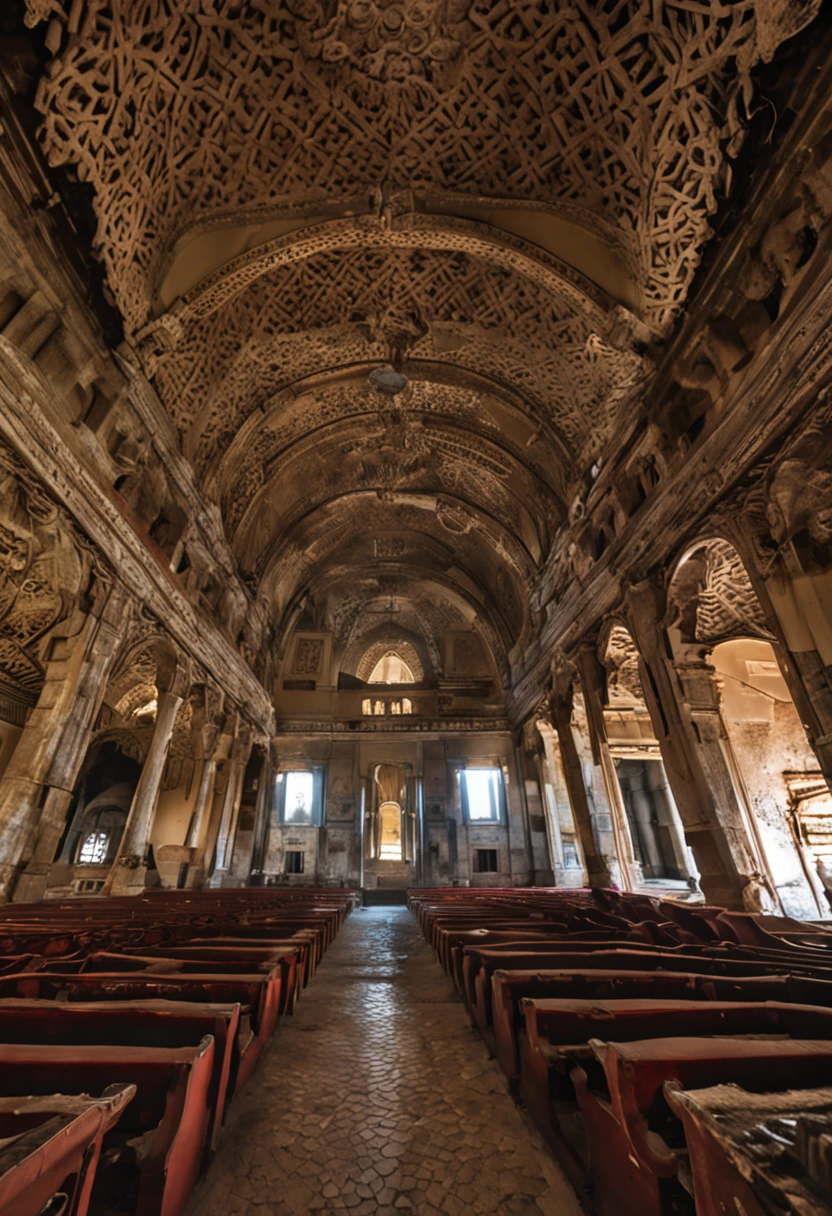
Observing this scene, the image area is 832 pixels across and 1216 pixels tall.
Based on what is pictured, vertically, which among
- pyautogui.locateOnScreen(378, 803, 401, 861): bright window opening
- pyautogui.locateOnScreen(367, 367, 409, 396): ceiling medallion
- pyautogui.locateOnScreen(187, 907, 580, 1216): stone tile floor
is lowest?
pyautogui.locateOnScreen(187, 907, 580, 1216): stone tile floor

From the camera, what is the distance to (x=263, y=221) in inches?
321

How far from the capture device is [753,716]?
9641 mm

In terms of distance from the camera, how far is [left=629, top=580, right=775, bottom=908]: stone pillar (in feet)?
19.0

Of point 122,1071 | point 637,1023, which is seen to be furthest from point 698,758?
point 122,1071

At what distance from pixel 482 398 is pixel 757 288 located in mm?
5865

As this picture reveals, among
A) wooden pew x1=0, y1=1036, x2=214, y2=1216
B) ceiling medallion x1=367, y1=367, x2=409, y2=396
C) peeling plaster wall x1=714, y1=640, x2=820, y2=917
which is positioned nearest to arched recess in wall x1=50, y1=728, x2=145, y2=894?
ceiling medallion x1=367, y1=367, x2=409, y2=396

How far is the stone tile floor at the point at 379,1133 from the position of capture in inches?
53.9

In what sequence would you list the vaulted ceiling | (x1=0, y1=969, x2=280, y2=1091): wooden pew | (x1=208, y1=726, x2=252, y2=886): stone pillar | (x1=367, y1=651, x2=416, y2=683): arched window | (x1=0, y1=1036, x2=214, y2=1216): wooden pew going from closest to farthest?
(x1=0, y1=1036, x2=214, y2=1216): wooden pew → (x1=0, y1=969, x2=280, y2=1091): wooden pew → the vaulted ceiling → (x1=208, y1=726, x2=252, y2=886): stone pillar → (x1=367, y1=651, x2=416, y2=683): arched window

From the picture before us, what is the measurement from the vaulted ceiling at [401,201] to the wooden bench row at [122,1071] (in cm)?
787

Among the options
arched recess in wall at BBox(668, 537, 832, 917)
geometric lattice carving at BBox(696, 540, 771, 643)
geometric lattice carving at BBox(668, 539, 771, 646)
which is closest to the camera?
geometric lattice carving at BBox(668, 539, 771, 646)

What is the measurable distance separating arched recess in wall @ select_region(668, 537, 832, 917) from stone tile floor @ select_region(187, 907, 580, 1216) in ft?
19.4

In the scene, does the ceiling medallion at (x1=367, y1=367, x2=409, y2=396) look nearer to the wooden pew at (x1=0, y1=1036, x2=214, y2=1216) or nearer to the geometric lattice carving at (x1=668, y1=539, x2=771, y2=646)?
the geometric lattice carving at (x1=668, y1=539, x2=771, y2=646)

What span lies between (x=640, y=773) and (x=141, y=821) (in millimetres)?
15751

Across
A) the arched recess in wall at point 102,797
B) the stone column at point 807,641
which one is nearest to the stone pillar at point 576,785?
the stone column at point 807,641
